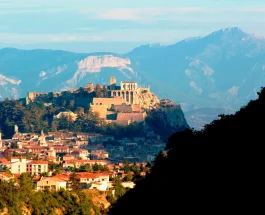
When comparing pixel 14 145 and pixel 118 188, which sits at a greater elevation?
pixel 14 145

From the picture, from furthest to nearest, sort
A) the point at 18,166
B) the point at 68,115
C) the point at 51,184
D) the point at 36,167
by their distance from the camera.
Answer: the point at 68,115
the point at 36,167
the point at 18,166
the point at 51,184

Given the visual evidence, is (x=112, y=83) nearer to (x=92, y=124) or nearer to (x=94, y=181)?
(x=92, y=124)

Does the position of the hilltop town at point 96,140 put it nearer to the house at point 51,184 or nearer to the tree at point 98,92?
the tree at point 98,92

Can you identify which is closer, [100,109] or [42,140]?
[42,140]

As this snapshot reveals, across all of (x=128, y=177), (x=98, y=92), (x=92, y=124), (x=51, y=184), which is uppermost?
(x=98, y=92)

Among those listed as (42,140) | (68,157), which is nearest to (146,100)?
(42,140)

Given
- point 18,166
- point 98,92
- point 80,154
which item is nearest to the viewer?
point 18,166

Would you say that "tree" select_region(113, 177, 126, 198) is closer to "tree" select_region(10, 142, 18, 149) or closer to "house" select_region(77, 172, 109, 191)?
"house" select_region(77, 172, 109, 191)
